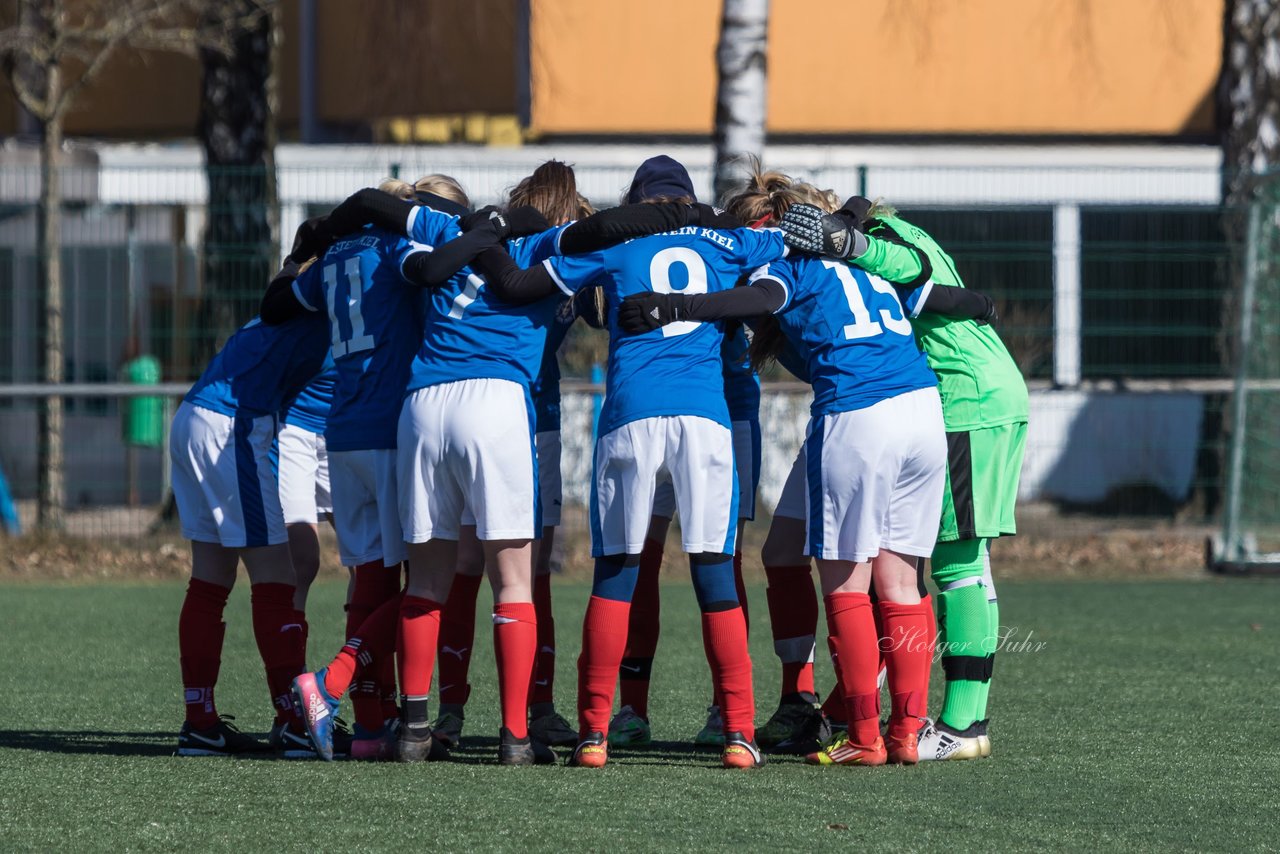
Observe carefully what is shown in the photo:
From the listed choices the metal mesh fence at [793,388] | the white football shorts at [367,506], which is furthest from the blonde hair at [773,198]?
the metal mesh fence at [793,388]

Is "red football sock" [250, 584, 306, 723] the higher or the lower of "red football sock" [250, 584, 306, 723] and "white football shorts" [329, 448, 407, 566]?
the lower

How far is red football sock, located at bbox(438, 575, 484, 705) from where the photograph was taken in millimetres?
6164

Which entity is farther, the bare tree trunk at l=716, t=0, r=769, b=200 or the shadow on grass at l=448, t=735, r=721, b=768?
the bare tree trunk at l=716, t=0, r=769, b=200

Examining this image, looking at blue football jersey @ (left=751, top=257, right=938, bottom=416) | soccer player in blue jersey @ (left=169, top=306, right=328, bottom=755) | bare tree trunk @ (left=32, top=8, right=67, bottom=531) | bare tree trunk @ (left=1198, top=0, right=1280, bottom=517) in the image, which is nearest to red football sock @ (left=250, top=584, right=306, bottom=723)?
soccer player in blue jersey @ (left=169, top=306, right=328, bottom=755)

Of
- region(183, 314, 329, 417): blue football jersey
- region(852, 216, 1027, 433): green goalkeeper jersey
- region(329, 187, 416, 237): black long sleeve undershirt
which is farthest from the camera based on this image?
region(183, 314, 329, 417): blue football jersey

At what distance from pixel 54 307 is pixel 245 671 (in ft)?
17.4

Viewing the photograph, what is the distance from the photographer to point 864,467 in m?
5.71

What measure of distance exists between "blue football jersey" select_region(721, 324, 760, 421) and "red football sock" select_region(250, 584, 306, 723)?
1654 millimetres

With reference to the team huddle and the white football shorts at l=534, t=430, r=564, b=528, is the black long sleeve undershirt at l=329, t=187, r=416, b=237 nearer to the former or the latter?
the team huddle

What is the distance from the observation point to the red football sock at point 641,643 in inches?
Answer: 250

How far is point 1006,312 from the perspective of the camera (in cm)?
1284

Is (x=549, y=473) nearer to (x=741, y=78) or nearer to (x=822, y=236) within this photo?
(x=822, y=236)

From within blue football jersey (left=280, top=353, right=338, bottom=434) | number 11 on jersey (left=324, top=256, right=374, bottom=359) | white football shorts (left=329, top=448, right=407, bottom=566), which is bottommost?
white football shorts (left=329, top=448, right=407, bottom=566)

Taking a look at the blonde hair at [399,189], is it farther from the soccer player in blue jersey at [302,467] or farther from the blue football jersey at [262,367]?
the soccer player in blue jersey at [302,467]
